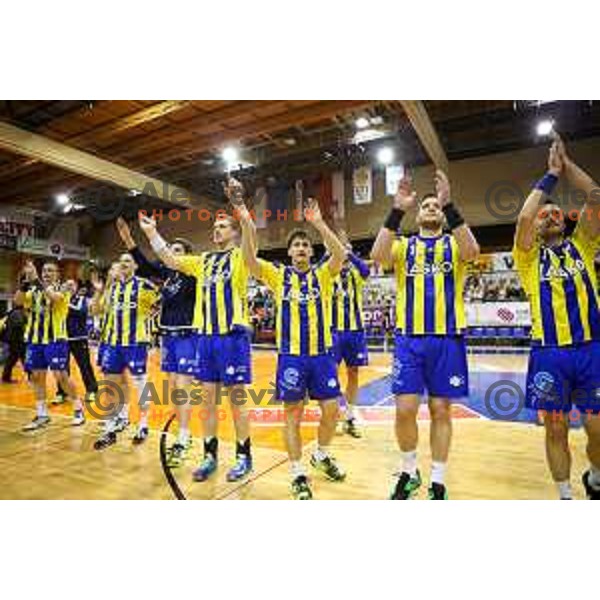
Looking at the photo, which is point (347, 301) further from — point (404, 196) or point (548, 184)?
point (548, 184)

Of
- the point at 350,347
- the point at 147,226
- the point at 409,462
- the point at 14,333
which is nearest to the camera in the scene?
the point at 409,462

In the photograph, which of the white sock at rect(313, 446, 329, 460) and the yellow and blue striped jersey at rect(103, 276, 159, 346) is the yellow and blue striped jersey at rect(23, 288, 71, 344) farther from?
the white sock at rect(313, 446, 329, 460)

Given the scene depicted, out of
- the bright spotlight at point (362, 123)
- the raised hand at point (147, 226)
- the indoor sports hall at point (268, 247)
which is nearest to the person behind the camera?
the indoor sports hall at point (268, 247)

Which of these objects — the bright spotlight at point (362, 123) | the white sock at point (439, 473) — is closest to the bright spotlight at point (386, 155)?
the bright spotlight at point (362, 123)

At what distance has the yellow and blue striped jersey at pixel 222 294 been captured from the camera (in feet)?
10.2

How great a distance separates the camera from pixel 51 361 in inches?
187

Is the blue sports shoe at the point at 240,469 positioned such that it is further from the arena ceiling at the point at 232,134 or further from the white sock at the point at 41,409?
the arena ceiling at the point at 232,134

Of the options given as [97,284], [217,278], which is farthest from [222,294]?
[97,284]

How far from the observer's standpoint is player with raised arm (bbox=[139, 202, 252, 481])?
3.07m

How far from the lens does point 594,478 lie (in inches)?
100

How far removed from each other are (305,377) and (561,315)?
4.52 ft

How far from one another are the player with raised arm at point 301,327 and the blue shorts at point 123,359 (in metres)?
1.79
